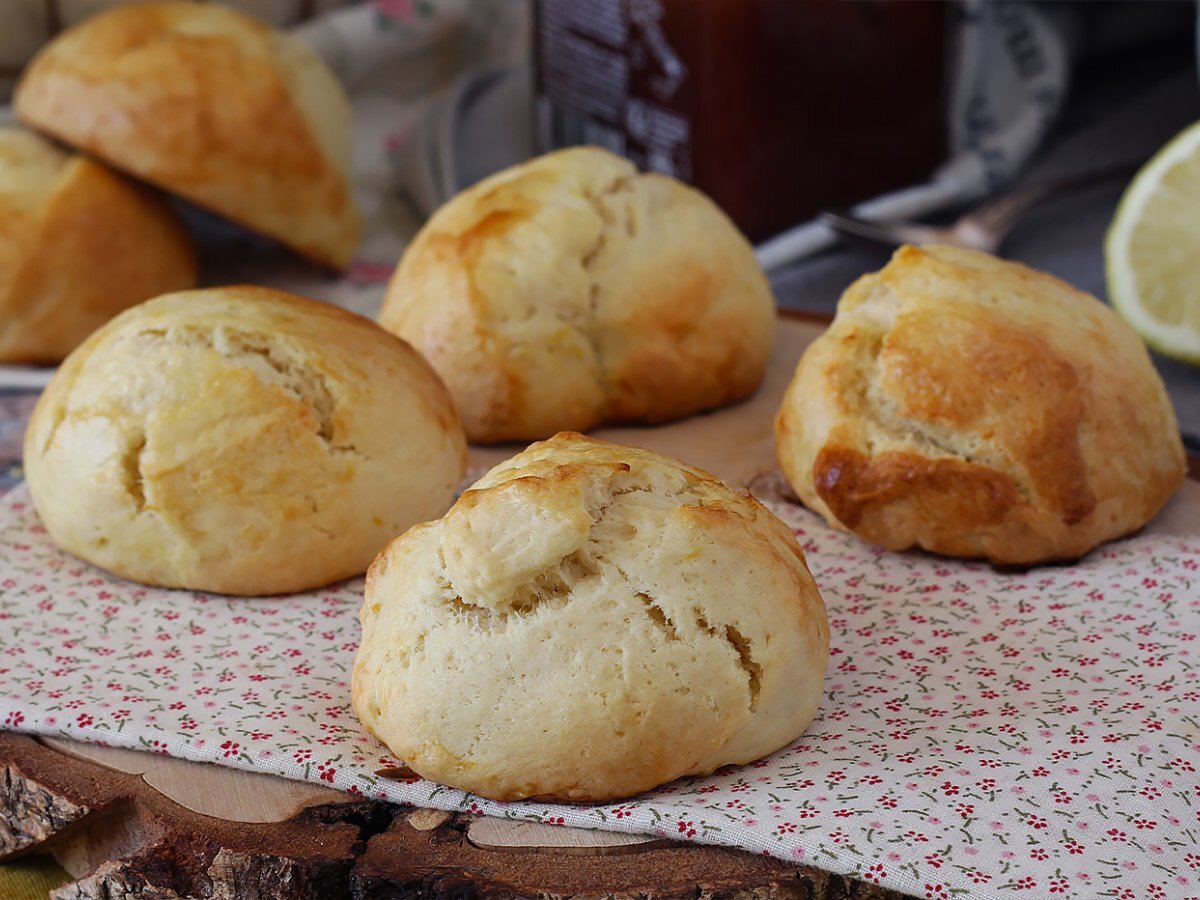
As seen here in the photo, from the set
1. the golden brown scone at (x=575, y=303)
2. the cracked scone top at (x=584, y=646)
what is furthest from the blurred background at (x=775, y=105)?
the cracked scone top at (x=584, y=646)

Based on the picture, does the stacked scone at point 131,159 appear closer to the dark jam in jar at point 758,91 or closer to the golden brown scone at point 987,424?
the dark jam in jar at point 758,91

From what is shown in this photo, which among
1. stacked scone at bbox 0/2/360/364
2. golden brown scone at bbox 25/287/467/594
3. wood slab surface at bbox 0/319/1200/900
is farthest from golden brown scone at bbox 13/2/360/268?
wood slab surface at bbox 0/319/1200/900

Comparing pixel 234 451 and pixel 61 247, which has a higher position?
pixel 234 451

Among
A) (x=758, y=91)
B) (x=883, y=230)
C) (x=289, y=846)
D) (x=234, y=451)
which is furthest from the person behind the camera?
(x=883, y=230)

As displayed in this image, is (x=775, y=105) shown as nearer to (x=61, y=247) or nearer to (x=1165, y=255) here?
(x=1165, y=255)

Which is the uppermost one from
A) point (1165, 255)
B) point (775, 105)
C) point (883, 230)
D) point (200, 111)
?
point (200, 111)

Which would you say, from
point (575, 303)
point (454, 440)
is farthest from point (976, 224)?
point (454, 440)
